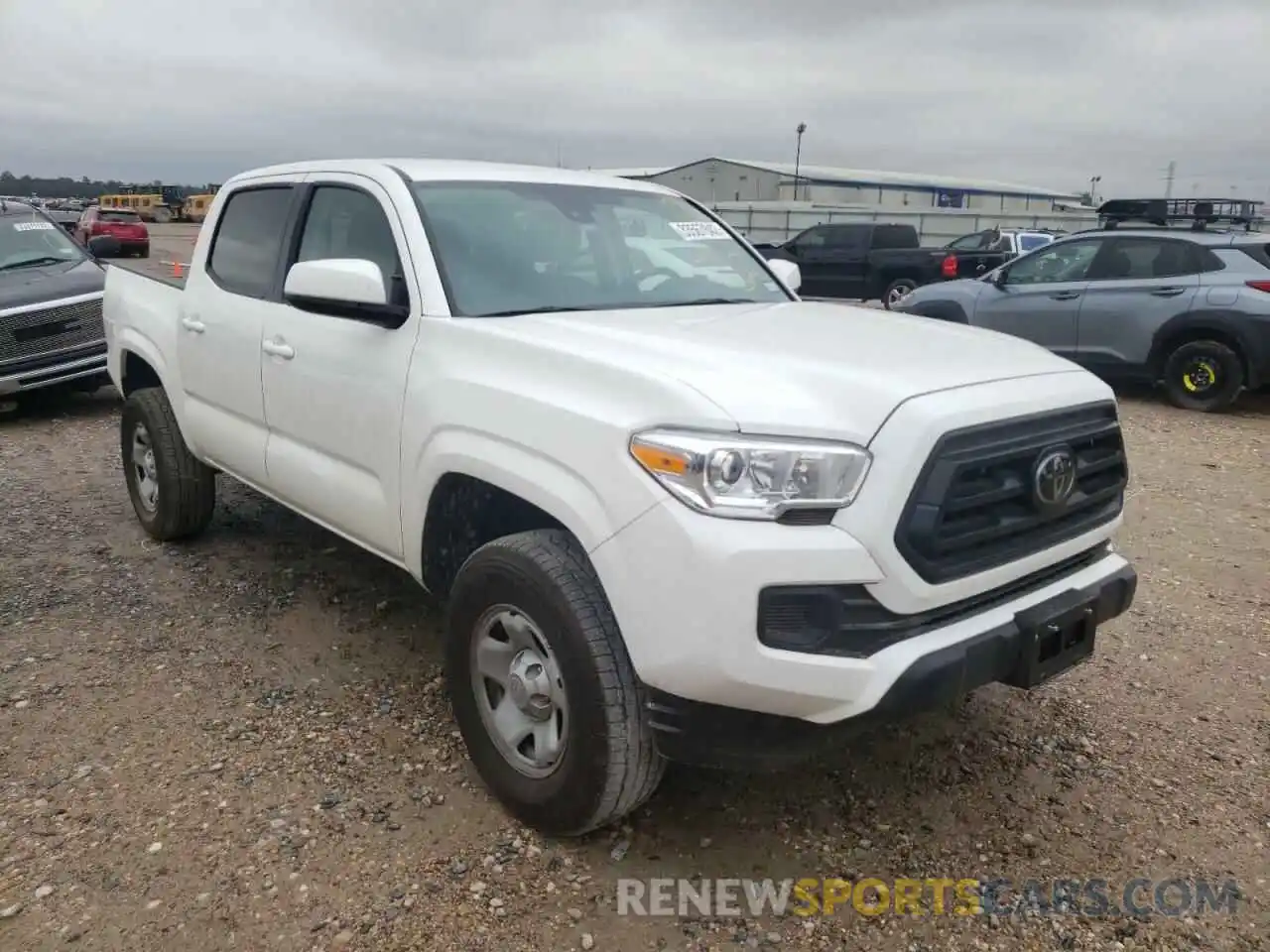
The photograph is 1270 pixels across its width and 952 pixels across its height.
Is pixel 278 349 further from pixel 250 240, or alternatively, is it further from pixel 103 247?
pixel 103 247

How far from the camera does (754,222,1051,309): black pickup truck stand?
1870 centimetres

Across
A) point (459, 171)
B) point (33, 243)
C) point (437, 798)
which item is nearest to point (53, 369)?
point (33, 243)

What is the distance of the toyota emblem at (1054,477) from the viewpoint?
8.42ft

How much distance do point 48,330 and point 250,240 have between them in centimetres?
518

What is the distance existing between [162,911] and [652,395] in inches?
70.4

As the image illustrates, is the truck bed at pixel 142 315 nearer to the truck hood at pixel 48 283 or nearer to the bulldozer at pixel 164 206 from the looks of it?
the truck hood at pixel 48 283

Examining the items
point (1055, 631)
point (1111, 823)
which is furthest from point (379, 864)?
point (1111, 823)

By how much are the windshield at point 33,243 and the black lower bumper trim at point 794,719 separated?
29.3 ft

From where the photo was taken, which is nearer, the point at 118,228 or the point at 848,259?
the point at 848,259

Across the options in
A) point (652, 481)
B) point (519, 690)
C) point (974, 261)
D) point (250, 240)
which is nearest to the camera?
point (652, 481)

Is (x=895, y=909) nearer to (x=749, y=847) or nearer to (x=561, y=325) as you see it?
(x=749, y=847)

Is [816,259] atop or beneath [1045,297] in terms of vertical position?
atop

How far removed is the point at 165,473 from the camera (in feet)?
16.2

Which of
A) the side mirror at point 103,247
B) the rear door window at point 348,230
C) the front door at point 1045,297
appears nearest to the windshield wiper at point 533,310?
the rear door window at point 348,230
